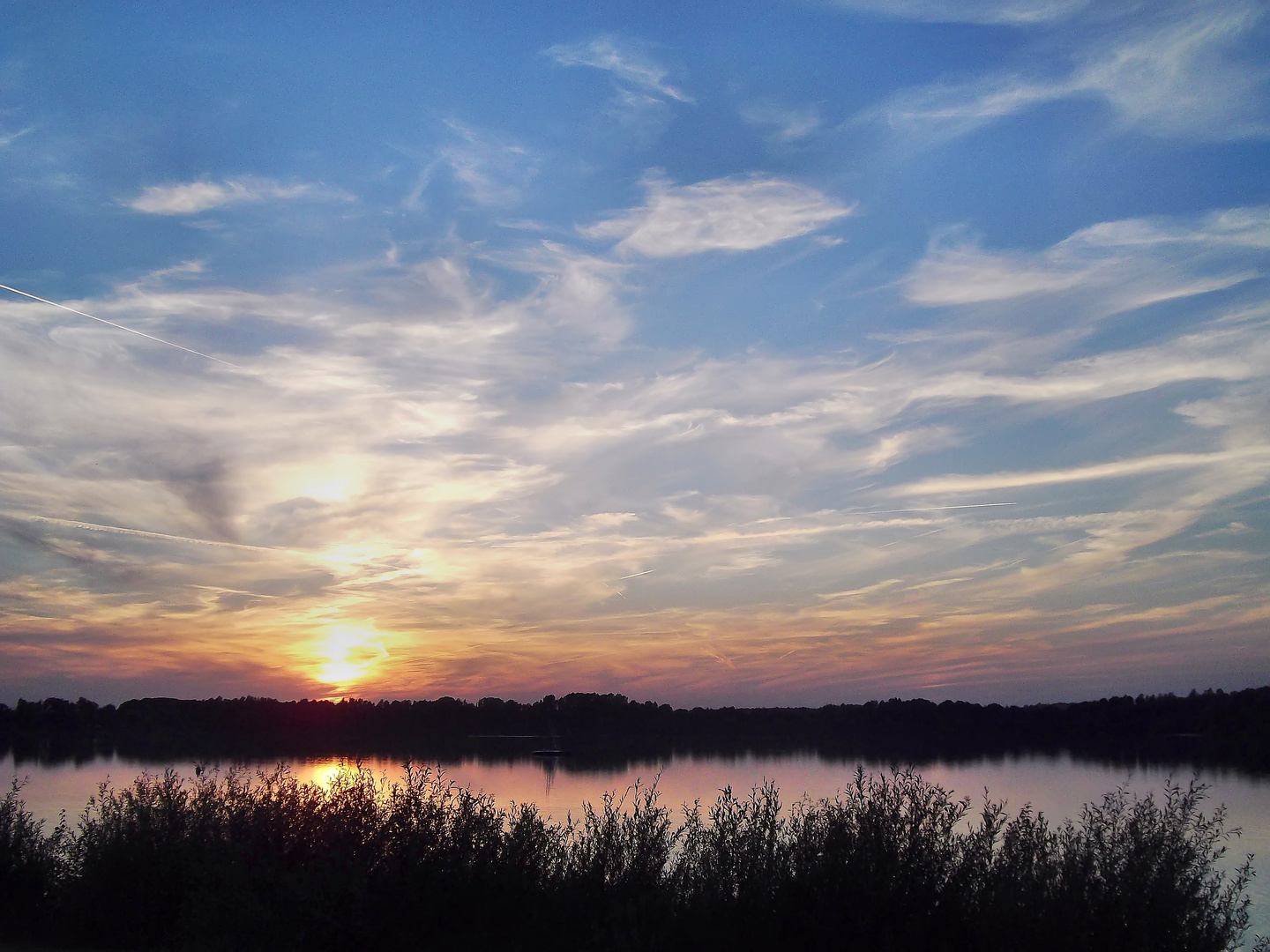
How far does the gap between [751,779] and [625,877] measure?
3604cm

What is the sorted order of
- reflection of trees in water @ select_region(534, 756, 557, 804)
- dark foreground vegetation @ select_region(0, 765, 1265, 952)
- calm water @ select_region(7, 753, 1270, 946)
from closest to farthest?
dark foreground vegetation @ select_region(0, 765, 1265, 952), calm water @ select_region(7, 753, 1270, 946), reflection of trees in water @ select_region(534, 756, 557, 804)

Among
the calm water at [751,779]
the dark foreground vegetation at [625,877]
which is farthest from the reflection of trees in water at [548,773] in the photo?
the dark foreground vegetation at [625,877]

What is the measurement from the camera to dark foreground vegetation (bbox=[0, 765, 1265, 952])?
10.5 m

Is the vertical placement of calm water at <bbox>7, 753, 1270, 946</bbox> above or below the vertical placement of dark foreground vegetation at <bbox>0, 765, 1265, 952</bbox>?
below

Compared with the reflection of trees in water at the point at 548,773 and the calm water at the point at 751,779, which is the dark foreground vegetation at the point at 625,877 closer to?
the calm water at the point at 751,779

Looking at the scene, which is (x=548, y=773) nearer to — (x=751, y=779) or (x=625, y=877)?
(x=751, y=779)

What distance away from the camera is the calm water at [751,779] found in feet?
97.5

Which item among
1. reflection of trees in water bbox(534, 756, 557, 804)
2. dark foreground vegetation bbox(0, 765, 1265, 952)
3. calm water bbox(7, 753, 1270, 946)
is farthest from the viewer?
reflection of trees in water bbox(534, 756, 557, 804)

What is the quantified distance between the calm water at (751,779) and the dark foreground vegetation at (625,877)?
320 inches

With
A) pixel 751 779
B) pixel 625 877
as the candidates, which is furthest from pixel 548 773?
pixel 625 877

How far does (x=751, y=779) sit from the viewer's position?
4650 cm

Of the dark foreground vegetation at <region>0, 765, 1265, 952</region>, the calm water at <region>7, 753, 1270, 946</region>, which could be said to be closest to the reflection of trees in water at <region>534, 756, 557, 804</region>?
the calm water at <region>7, 753, 1270, 946</region>

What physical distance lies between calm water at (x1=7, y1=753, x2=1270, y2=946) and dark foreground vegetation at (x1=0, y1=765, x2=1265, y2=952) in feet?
26.7

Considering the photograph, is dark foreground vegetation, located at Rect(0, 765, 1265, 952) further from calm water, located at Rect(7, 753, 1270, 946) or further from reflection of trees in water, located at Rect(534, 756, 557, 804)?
reflection of trees in water, located at Rect(534, 756, 557, 804)
